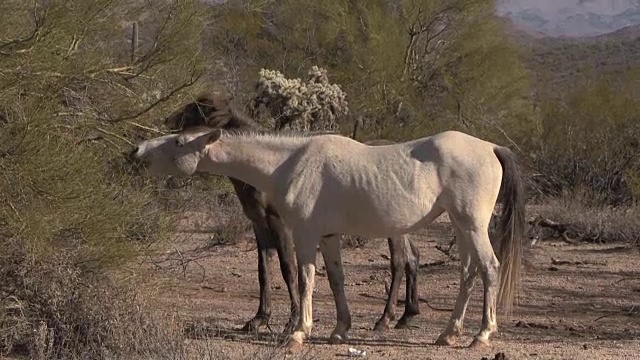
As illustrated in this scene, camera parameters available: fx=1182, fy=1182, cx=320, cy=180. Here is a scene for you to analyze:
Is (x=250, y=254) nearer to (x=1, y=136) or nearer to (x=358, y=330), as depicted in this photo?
(x=358, y=330)

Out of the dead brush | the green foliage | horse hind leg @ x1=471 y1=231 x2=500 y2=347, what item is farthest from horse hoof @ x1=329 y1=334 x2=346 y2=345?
the green foliage

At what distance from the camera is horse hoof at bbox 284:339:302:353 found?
8.81 m

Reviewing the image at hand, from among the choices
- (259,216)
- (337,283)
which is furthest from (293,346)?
(259,216)

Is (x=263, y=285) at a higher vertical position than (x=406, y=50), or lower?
higher

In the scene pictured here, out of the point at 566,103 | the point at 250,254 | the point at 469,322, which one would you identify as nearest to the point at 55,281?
Result: the point at 469,322

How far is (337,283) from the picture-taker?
9641 millimetres

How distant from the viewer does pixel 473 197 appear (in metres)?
9.21

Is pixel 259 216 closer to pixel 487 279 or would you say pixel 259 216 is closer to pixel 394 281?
pixel 394 281

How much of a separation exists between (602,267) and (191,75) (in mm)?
7273

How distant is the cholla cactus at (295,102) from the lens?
638 inches

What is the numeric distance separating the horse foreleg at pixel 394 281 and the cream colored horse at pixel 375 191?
47.3 inches

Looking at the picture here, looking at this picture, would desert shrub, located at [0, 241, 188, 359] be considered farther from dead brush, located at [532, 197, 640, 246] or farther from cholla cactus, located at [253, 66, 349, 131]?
dead brush, located at [532, 197, 640, 246]

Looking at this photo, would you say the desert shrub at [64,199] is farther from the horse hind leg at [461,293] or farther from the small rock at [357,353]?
the horse hind leg at [461,293]

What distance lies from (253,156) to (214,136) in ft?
1.21
